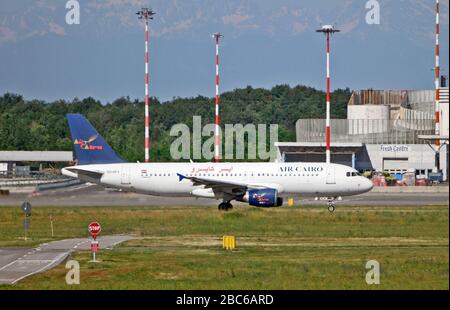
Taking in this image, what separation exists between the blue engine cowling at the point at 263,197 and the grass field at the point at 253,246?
1.84 ft

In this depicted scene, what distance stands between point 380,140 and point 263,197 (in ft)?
207

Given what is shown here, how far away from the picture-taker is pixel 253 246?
43.5 m

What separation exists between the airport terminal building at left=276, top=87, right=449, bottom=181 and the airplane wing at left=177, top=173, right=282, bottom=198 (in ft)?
146

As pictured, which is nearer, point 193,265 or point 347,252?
point 193,265

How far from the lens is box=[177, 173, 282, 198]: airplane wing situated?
65.2 metres

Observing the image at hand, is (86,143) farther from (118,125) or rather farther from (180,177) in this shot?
(118,125)

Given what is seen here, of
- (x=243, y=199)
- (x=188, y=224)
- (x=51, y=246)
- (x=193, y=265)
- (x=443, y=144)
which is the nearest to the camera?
(x=193, y=265)

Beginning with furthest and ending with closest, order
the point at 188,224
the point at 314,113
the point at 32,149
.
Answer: the point at 314,113 < the point at 32,149 < the point at 188,224

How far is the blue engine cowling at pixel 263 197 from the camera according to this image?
64250 mm

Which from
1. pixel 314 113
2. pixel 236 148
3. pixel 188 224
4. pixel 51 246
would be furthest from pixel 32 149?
pixel 51 246

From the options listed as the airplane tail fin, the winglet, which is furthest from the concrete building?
the winglet
